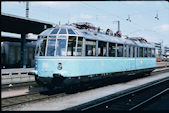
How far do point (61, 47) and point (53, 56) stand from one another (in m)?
0.59

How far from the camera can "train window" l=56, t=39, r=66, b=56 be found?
10.6m

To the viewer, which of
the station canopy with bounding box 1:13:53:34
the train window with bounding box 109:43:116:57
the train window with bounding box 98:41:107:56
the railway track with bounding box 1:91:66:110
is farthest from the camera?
the station canopy with bounding box 1:13:53:34

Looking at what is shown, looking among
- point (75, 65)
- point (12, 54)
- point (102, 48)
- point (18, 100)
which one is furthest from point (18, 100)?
point (12, 54)

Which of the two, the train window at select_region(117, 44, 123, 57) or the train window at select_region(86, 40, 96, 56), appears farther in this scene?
the train window at select_region(117, 44, 123, 57)

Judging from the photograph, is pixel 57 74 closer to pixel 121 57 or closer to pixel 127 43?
pixel 121 57

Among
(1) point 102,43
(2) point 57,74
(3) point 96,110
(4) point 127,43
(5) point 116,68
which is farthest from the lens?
(4) point 127,43

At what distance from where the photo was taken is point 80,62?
10812mm

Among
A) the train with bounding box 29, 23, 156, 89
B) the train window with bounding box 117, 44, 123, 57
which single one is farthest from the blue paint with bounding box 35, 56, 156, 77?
the train window with bounding box 117, 44, 123, 57

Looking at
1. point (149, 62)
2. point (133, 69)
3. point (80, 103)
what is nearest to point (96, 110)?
point (80, 103)

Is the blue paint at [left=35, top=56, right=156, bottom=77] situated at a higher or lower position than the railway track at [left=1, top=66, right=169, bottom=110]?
higher

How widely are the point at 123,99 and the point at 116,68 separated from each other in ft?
13.4

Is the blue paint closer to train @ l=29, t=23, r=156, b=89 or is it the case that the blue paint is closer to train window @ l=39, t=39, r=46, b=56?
train @ l=29, t=23, r=156, b=89

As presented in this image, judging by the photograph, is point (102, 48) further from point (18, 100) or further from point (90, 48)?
point (18, 100)

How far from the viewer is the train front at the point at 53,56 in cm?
1040
